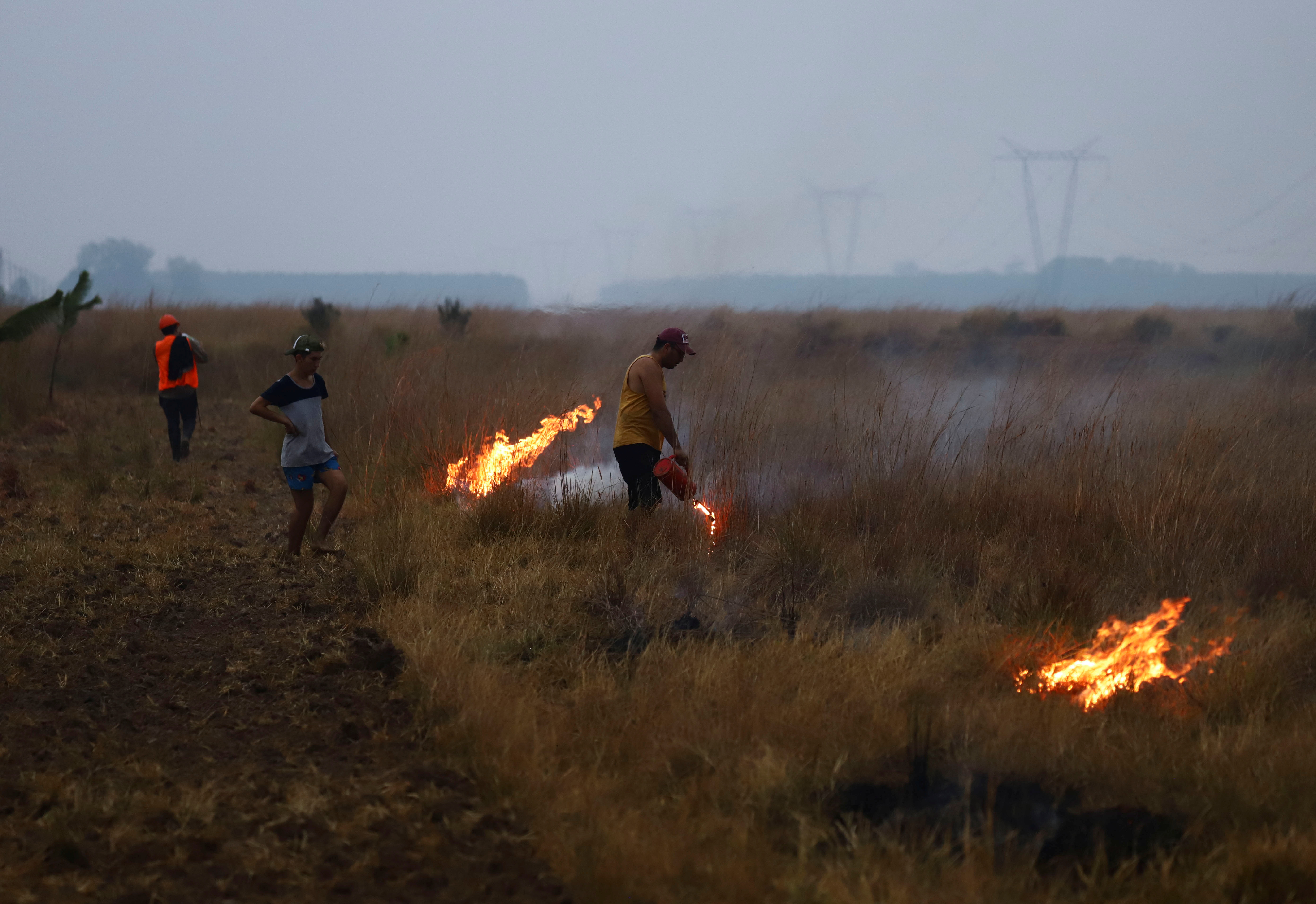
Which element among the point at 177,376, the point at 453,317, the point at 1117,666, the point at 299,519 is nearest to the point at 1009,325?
the point at 453,317

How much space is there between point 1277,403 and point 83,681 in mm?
10153

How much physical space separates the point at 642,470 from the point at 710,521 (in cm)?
57

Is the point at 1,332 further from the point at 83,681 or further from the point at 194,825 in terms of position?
the point at 194,825

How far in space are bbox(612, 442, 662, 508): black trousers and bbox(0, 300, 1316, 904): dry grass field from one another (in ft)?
0.51

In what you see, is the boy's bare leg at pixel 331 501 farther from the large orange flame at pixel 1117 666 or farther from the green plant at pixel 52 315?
the green plant at pixel 52 315

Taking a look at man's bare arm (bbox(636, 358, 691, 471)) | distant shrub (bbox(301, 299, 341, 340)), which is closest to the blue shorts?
man's bare arm (bbox(636, 358, 691, 471))

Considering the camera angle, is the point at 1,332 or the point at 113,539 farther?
the point at 1,332

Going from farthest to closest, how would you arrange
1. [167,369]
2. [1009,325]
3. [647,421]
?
1. [1009,325]
2. [167,369]
3. [647,421]

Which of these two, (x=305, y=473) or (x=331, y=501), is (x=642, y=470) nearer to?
(x=331, y=501)

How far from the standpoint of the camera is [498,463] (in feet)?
28.8

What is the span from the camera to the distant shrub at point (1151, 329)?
77.2 ft

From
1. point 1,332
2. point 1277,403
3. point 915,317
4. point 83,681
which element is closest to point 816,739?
point 83,681

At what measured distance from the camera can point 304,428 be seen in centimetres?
719

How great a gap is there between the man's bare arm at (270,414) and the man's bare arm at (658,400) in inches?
86.7
